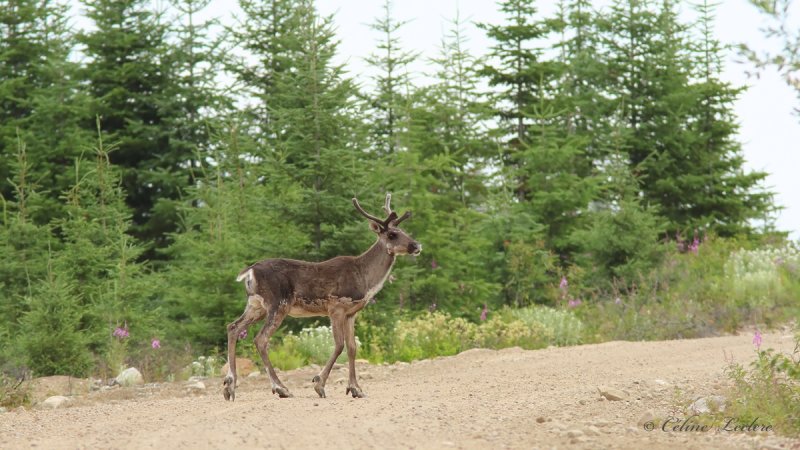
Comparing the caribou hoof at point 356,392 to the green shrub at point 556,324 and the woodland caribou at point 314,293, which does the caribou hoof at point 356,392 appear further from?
the green shrub at point 556,324

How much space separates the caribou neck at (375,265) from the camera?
1172cm

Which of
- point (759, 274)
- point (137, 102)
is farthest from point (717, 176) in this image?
point (137, 102)

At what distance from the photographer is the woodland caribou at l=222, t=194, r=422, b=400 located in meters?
11.3

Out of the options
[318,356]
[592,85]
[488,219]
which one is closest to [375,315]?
[318,356]

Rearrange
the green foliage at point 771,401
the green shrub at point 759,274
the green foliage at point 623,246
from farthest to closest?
the green foliage at point 623,246 → the green shrub at point 759,274 → the green foliage at point 771,401

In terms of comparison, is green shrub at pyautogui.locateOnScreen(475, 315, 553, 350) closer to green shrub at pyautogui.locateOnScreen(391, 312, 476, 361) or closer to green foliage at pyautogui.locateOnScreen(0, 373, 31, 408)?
green shrub at pyautogui.locateOnScreen(391, 312, 476, 361)

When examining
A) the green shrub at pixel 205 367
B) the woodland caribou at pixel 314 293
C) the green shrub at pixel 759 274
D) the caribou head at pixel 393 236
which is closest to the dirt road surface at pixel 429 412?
the woodland caribou at pixel 314 293

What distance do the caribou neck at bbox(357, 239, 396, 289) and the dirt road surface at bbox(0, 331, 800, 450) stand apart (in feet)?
4.59

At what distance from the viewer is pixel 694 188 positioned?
3200 cm

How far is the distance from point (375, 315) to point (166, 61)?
17.8 meters

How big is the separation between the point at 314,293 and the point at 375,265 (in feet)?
2.77

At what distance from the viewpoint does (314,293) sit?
11438 mm

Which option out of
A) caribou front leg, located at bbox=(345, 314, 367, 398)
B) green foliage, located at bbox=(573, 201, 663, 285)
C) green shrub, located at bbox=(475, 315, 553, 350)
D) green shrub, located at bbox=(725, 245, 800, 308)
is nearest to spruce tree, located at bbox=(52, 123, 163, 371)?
caribou front leg, located at bbox=(345, 314, 367, 398)

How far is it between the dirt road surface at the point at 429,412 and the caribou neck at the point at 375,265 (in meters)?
1.40
